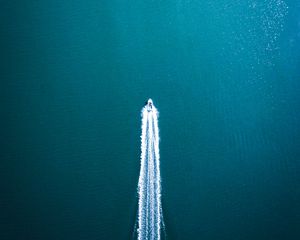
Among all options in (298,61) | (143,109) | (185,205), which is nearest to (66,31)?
(143,109)

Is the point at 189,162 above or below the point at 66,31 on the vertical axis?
below

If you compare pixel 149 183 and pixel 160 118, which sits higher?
pixel 160 118

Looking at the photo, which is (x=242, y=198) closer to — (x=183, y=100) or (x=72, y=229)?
(x=183, y=100)
